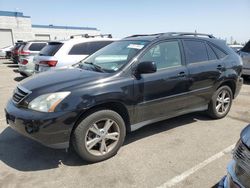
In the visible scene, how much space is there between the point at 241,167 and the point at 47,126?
88.5 inches

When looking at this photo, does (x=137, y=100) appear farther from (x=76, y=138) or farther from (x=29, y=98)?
(x=29, y=98)

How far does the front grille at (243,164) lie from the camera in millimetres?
1952

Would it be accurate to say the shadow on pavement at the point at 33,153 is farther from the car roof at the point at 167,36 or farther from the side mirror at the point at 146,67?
the car roof at the point at 167,36

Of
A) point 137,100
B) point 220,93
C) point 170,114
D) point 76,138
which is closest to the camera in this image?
point 76,138

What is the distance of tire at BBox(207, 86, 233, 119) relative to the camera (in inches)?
203

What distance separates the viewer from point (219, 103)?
17.4 ft

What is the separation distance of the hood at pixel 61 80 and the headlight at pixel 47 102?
104 mm

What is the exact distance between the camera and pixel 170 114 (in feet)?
14.6

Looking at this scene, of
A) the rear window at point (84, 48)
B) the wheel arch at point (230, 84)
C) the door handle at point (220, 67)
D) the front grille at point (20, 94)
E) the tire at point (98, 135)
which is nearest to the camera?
the tire at point (98, 135)

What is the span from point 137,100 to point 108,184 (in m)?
1.33

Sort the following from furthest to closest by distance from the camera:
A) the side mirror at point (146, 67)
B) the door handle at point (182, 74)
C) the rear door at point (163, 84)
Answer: the door handle at point (182, 74), the rear door at point (163, 84), the side mirror at point (146, 67)

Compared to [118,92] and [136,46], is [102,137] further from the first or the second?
[136,46]

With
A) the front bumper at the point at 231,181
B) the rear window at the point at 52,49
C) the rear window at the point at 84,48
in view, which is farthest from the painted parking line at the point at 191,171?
the rear window at the point at 52,49

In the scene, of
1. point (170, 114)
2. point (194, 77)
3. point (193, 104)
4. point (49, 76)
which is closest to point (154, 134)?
point (170, 114)
